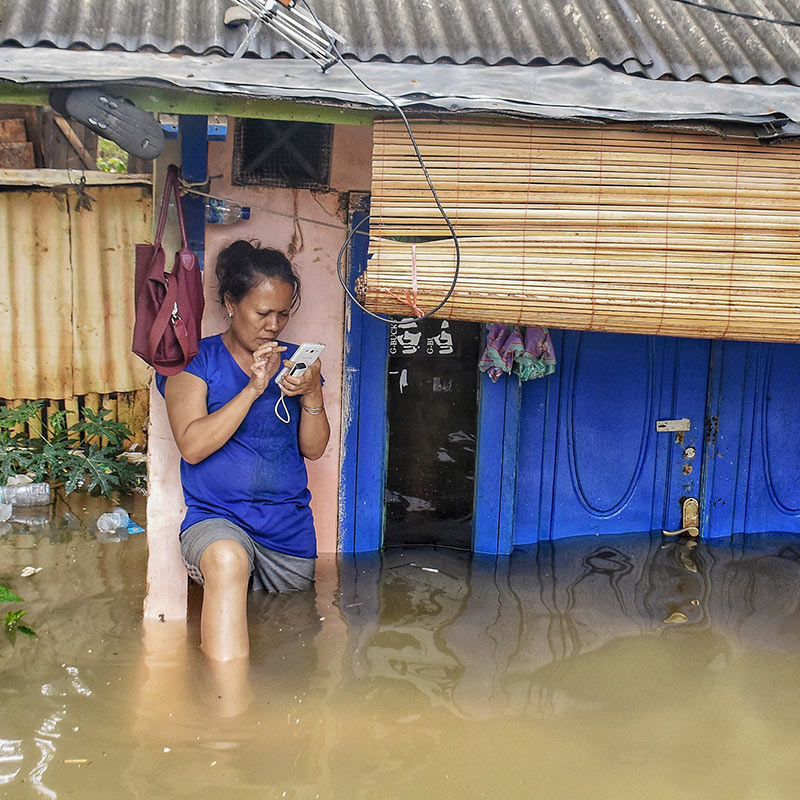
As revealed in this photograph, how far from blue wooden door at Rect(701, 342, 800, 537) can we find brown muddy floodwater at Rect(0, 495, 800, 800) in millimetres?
393

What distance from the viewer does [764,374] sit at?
17.8 feet

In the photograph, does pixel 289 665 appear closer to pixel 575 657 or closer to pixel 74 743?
pixel 74 743

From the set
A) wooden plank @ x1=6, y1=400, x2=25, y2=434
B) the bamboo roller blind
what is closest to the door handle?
the bamboo roller blind

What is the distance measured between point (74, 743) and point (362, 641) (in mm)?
1367

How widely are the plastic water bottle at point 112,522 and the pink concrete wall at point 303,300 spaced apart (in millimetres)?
1458

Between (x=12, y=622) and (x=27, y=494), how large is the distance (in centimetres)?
199

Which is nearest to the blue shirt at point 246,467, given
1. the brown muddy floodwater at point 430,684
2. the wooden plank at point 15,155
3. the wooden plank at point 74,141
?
the brown muddy floodwater at point 430,684

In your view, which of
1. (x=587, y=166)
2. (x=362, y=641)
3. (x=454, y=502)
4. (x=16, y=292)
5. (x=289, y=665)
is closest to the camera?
(x=587, y=166)

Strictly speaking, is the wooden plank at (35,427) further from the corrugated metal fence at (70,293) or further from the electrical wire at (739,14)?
the electrical wire at (739,14)

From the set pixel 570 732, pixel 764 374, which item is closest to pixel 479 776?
pixel 570 732

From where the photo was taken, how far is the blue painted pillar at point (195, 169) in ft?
13.7

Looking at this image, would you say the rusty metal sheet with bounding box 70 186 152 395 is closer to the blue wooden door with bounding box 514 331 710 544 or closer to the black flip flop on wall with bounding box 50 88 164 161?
the blue wooden door with bounding box 514 331 710 544

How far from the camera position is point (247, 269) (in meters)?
4.11

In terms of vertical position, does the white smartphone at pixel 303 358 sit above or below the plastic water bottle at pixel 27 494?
above
